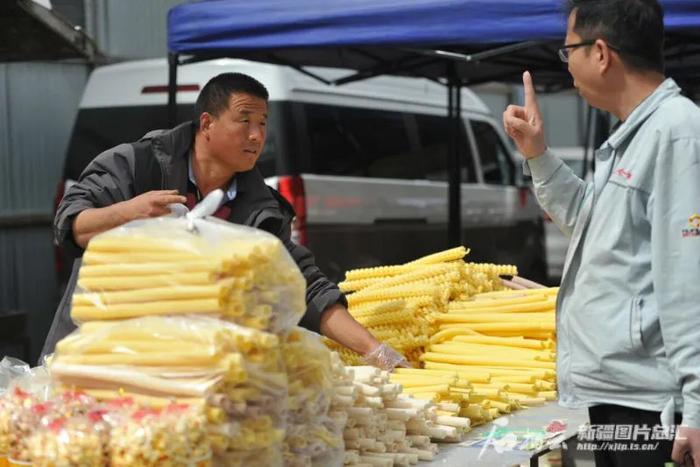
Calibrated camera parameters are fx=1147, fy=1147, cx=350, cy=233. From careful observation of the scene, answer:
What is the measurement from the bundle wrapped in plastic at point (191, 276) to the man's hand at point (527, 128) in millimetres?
671

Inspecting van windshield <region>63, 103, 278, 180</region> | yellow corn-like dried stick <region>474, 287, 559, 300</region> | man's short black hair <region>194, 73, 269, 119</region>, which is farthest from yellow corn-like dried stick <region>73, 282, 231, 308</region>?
van windshield <region>63, 103, 278, 180</region>

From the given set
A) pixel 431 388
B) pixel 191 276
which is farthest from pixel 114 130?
pixel 191 276

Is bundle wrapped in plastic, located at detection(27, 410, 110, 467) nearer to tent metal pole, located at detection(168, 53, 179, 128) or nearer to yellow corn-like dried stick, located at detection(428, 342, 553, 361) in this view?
yellow corn-like dried stick, located at detection(428, 342, 553, 361)

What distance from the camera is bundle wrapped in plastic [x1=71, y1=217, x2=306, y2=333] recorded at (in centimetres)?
229

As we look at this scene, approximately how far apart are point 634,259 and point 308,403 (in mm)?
763

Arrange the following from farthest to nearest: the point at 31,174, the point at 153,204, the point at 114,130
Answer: the point at 31,174 → the point at 114,130 → the point at 153,204

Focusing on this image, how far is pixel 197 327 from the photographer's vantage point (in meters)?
2.27

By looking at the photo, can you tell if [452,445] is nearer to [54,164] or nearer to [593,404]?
[593,404]

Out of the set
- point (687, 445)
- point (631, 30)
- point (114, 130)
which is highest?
point (631, 30)

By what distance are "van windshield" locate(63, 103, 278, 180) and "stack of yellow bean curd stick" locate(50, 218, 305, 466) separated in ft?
18.7

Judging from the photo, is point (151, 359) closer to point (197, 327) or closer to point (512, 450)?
point (197, 327)

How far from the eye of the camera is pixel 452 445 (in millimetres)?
3100

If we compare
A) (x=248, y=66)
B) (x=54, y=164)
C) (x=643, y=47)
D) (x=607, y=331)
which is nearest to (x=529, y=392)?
(x=607, y=331)

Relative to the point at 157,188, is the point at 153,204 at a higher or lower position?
higher
